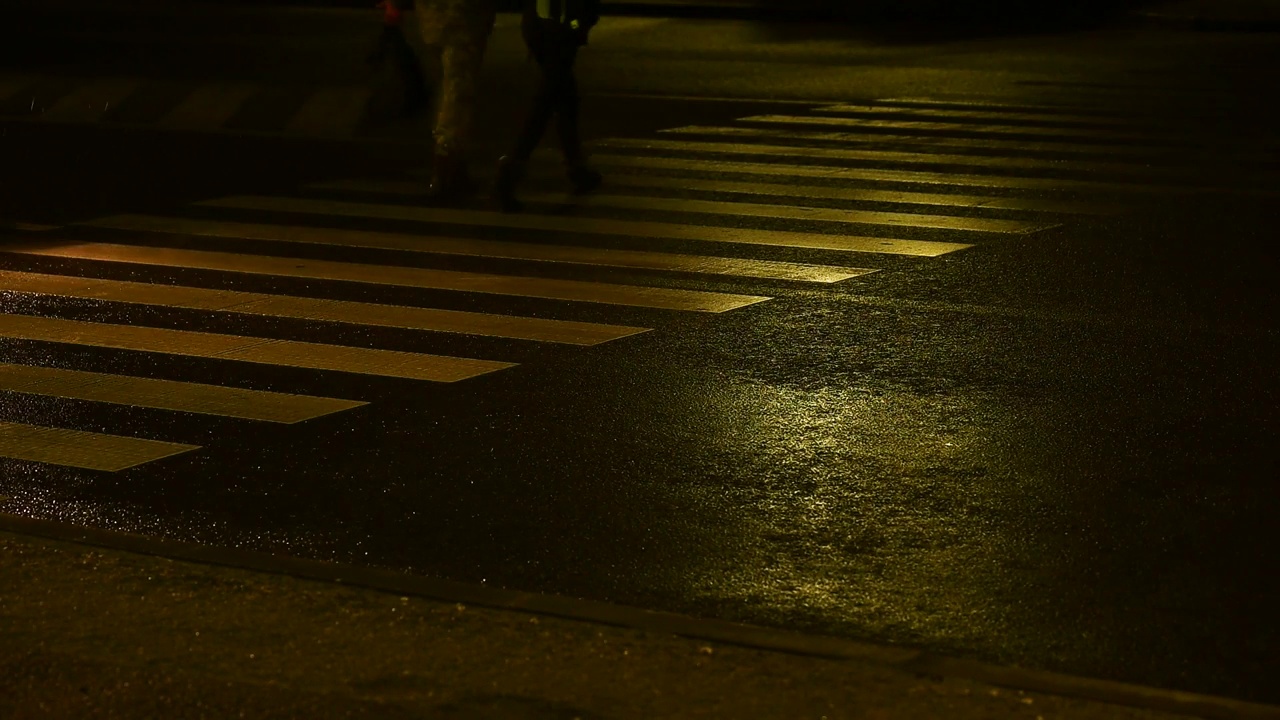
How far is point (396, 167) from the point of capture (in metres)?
13.8

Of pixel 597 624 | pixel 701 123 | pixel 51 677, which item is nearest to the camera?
pixel 51 677

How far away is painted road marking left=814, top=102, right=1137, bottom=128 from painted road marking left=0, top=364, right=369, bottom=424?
10667 millimetres

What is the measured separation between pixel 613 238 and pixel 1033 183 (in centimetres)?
353

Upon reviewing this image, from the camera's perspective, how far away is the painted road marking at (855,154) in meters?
13.7

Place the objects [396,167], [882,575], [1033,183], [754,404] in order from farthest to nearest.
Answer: [396,167] < [1033,183] < [754,404] < [882,575]

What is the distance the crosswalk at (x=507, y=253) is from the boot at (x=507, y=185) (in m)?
0.11

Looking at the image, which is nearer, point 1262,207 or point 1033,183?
point 1262,207

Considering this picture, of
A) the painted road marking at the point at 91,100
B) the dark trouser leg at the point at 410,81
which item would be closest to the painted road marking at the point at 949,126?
the dark trouser leg at the point at 410,81

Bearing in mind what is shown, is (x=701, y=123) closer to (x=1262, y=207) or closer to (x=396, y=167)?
(x=396, y=167)

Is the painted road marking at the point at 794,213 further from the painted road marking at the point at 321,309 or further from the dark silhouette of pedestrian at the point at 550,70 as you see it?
the painted road marking at the point at 321,309

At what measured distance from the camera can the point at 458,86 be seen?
11.8 meters

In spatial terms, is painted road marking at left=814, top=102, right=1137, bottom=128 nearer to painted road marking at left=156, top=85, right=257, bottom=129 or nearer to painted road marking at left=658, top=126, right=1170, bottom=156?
painted road marking at left=658, top=126, right=1170, bottom=156

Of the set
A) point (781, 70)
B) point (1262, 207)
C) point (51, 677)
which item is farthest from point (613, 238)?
point (781, 70)

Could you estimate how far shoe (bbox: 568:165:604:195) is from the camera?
40.5 ft
